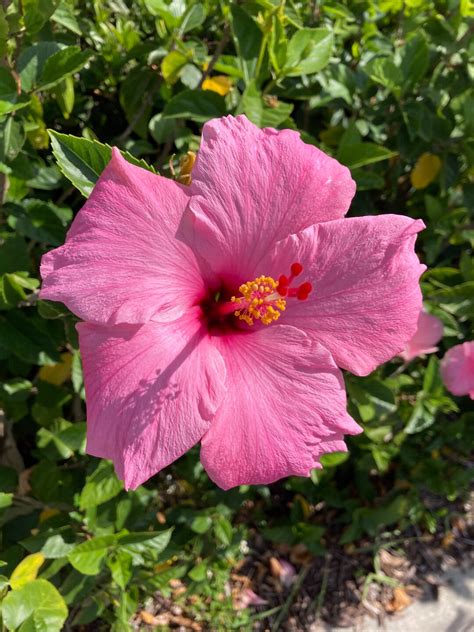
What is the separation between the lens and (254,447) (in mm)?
983

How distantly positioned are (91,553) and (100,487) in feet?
0.52

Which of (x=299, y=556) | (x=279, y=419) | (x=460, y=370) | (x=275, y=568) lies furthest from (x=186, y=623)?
(x=279, y=419)

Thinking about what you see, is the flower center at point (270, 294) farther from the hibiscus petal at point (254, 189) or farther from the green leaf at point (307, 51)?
the green leaf at point (307, 51)

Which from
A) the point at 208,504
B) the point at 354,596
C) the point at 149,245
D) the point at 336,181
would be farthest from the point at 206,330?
the point at 354,596

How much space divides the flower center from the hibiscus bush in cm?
14

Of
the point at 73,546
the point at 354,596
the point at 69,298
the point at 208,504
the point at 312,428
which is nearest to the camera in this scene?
the point at 69,298

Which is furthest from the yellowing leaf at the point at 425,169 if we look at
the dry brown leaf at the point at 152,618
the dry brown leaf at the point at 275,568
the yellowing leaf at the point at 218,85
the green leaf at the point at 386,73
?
the dry brown leaf at the point at 152,618

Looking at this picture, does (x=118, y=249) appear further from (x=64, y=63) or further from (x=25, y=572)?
(x=25, y=572)

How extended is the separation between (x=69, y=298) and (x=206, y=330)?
0.30 m

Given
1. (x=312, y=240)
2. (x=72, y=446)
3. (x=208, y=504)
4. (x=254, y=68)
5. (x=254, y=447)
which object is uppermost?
(x=254, y=68)

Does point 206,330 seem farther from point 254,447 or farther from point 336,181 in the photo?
point 336,181

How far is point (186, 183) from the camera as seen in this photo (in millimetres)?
1038

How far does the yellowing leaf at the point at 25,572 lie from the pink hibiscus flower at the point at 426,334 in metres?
1.12

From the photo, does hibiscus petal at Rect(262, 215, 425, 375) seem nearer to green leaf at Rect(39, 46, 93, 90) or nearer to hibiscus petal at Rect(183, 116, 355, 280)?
hibiscus petal at Rect(183, 116, 355, 280)
